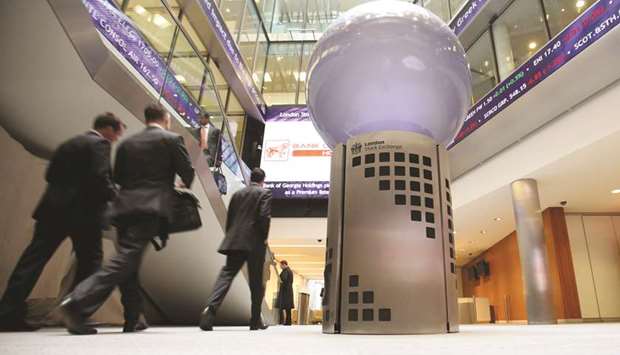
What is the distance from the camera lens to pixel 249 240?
2.84 metres

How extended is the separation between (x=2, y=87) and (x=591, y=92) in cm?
821

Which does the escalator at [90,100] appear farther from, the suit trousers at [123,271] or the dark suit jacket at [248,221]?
the suit trousers at [123,271]

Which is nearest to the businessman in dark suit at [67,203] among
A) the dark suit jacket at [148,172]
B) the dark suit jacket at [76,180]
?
the dark suit jacket at [76,180]

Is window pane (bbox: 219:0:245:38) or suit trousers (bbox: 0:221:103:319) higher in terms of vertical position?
window pane (bbox: 219:0:245:38)

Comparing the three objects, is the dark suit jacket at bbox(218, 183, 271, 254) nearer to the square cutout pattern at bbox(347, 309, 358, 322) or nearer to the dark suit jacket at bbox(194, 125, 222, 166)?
the square cutout pattern at bbox(347, 309, 358, 322)

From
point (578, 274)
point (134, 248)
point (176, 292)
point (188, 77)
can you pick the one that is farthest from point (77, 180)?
point (578, 274)

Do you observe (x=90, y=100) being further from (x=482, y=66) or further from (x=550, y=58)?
(x=482, y=66)

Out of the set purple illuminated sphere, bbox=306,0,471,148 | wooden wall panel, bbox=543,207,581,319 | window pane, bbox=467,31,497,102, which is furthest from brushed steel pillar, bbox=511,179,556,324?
purple illuminated sphere, bbox=306,0,471,148

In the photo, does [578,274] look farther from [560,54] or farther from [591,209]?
[560,54]

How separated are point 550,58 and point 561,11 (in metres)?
1.72

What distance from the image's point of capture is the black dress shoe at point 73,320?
5.21 ft

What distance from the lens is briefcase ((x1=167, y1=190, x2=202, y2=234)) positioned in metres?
1.94

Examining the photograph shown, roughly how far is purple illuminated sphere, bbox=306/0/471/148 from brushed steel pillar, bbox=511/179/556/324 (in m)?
7.24

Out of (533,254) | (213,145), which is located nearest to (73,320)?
(213,145)
